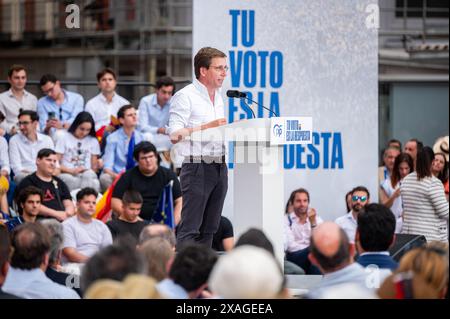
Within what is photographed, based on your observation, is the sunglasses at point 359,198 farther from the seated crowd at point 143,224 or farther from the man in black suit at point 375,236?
the man in black suit at point 375,236

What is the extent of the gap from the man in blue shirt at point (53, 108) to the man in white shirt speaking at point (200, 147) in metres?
4.13

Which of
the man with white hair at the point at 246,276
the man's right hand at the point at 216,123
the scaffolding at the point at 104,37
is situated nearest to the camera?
the man with white hair at the point at 246,276

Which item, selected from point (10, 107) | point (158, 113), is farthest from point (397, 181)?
point (10, 107)

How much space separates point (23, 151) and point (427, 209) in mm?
3948

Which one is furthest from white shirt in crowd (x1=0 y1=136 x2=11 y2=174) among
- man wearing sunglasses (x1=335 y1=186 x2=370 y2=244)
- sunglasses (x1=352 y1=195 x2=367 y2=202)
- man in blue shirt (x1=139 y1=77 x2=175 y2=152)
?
sunglasses (x1=352 y1=195 x2=367 y2=202)

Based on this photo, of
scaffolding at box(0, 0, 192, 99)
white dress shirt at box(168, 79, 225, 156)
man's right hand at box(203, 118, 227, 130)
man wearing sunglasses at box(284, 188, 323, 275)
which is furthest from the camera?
scaffolding at box(0, 0, 192, 99)

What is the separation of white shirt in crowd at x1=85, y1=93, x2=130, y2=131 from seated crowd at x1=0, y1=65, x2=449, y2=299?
1 cm

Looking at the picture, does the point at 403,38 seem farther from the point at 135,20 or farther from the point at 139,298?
the point at 139,298

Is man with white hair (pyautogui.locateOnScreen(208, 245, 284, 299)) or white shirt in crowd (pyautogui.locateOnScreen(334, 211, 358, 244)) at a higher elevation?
man with white hair (pyautogui.locateOnScreen(208, 245, 284, 299))

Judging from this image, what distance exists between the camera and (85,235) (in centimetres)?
950

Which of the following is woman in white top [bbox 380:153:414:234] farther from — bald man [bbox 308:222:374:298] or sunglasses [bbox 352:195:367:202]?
bald man [bbox 308:222:374:298]

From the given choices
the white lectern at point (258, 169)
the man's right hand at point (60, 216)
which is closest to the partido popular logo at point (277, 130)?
the white lectern at point (258, 169)

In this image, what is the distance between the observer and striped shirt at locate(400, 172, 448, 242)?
10203 mm

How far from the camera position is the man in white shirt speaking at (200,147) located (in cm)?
783
